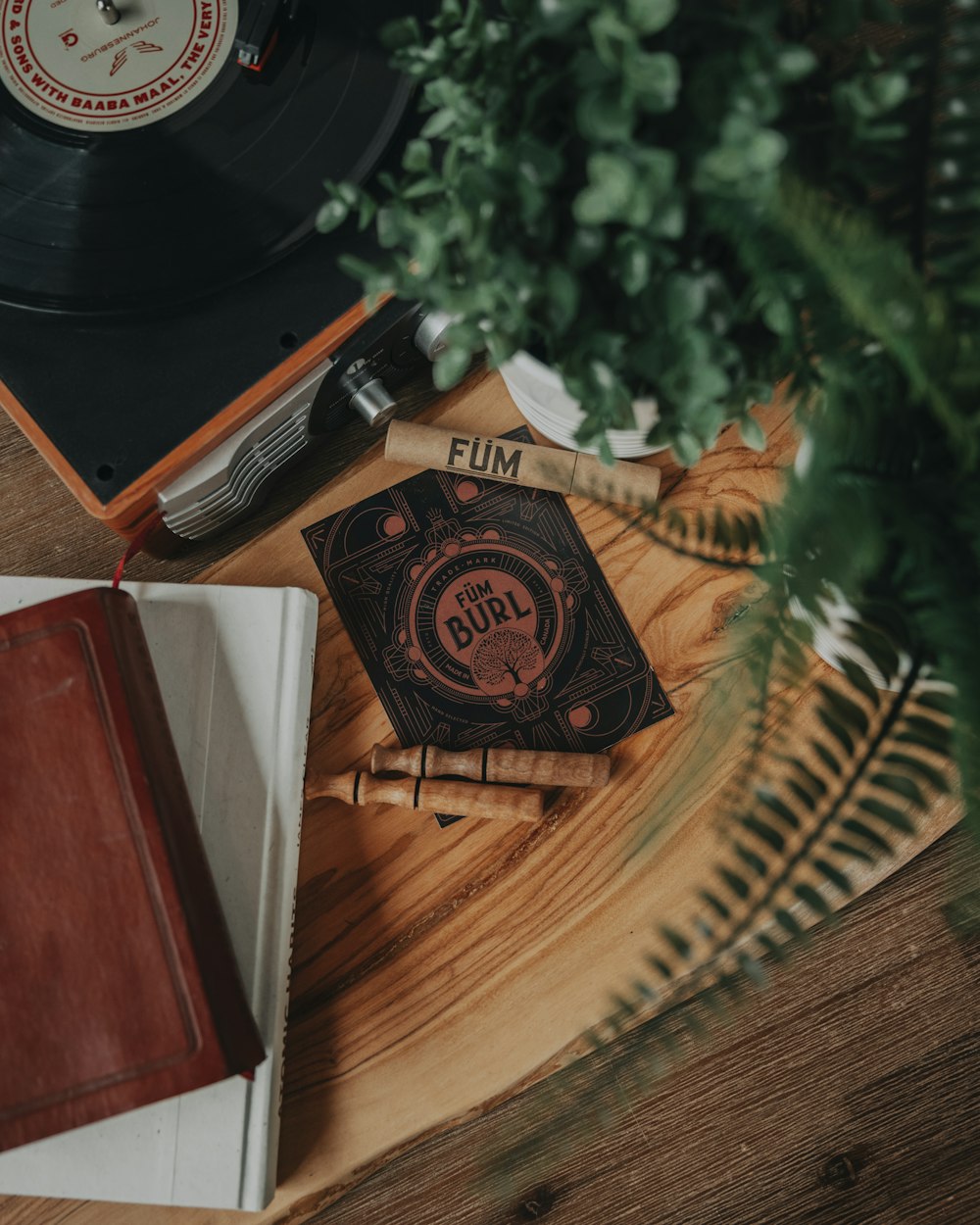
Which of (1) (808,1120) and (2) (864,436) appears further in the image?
(1) (808,1120)

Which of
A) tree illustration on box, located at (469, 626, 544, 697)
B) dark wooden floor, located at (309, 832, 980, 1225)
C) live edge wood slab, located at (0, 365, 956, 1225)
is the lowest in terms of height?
dark wooden floor, located at (309, 832, 980, 1225)

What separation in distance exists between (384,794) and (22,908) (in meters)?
0.28

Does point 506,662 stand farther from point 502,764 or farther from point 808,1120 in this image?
Answer: point 808,1120

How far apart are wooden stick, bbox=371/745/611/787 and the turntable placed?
265 mm

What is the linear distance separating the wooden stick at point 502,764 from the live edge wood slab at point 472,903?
3 centimetres

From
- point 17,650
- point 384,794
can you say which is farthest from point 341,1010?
point 17,650

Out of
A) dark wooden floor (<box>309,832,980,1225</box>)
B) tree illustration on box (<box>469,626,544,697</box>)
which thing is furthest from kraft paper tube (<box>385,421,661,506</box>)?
dark wooden floor (<box>309,832,980,1225</box>)

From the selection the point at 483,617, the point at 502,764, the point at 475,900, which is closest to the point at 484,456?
the point at 483,617

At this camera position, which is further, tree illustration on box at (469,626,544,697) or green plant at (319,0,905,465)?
tree illustration on box at (469,626,544,697)

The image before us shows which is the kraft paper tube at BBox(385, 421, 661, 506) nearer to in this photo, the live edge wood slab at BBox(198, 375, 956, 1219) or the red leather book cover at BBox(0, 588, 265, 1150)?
the live edge wood slab at BBox(198, 375, 956, 1219)

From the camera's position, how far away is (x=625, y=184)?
1.44 feet

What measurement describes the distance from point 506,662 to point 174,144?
19.9 inches

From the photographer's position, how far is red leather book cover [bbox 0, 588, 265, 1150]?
2.37 ft

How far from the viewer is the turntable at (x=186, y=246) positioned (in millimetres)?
770
